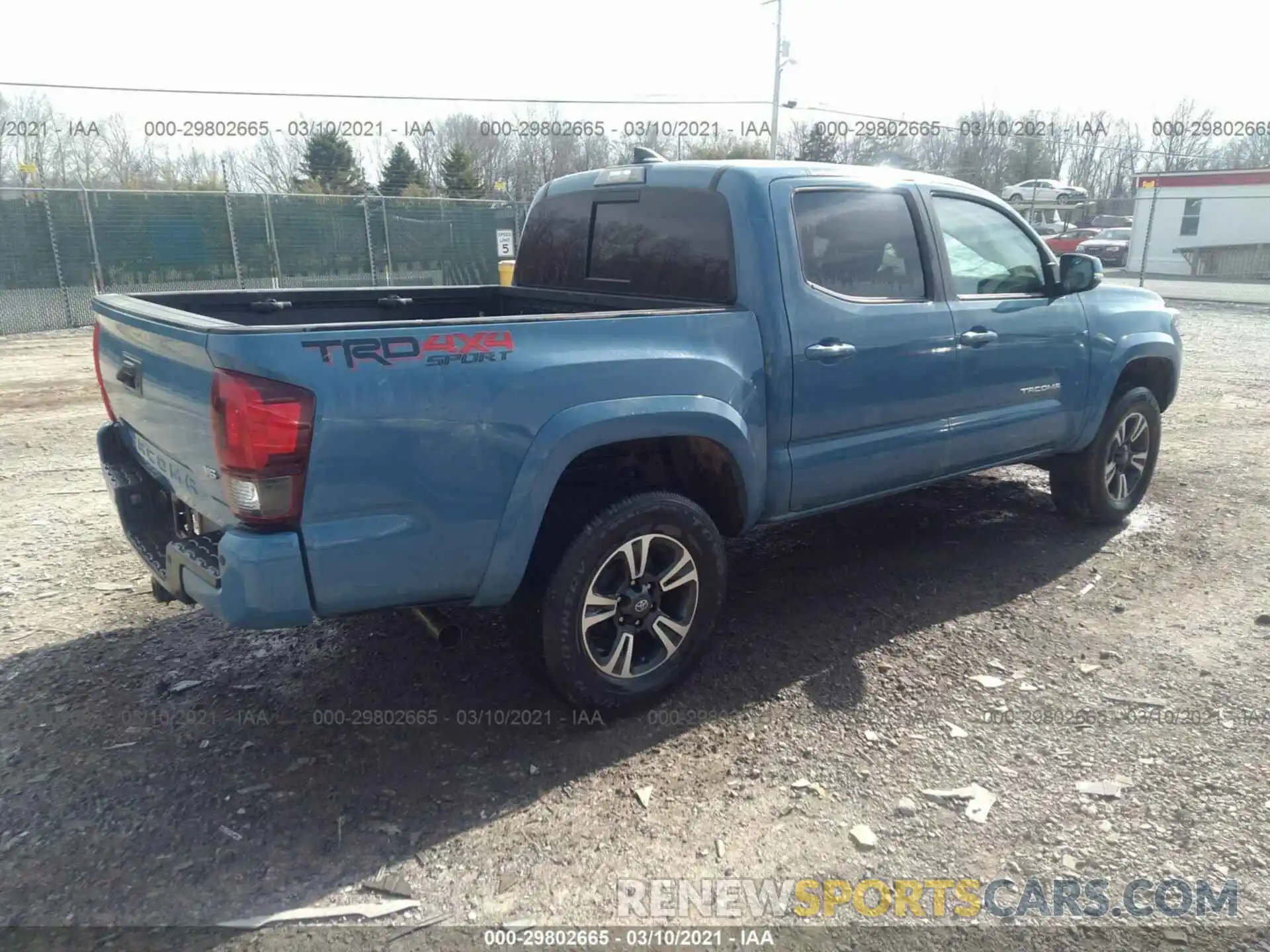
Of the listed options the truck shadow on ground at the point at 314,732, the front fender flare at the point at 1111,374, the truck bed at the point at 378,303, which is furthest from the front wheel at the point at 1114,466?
the truck bed at the point at 378,303

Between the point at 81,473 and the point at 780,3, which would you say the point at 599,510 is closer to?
the point at 81,473

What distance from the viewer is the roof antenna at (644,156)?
4.30 m

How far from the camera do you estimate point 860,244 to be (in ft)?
13.2

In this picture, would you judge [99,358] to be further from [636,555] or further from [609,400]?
[636,555]

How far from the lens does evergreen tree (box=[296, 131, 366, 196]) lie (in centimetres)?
3519

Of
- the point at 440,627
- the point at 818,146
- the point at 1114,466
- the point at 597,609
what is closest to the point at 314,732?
the point at 440,627

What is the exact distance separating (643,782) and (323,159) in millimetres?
37379

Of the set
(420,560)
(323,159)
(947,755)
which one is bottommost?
(947,755)

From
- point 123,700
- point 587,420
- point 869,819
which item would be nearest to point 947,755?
point 869,819

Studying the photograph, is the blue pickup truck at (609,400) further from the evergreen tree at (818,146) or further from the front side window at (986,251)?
the evergreen tree at (818,146)

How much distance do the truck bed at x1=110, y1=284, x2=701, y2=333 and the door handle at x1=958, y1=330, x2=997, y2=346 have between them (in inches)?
55.5

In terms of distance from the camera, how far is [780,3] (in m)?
31.3

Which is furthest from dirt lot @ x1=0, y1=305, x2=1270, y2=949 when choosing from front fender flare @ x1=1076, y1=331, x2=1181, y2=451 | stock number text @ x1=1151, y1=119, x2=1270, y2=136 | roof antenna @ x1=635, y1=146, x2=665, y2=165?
stock number text @ x1=1151, y1=119, x2=1270, y2=136

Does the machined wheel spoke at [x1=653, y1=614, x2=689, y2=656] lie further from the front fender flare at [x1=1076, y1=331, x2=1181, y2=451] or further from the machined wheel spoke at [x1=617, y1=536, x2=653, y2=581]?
the front fender flare at [x1=1076, y1=331, x2=1181, y2=451]
